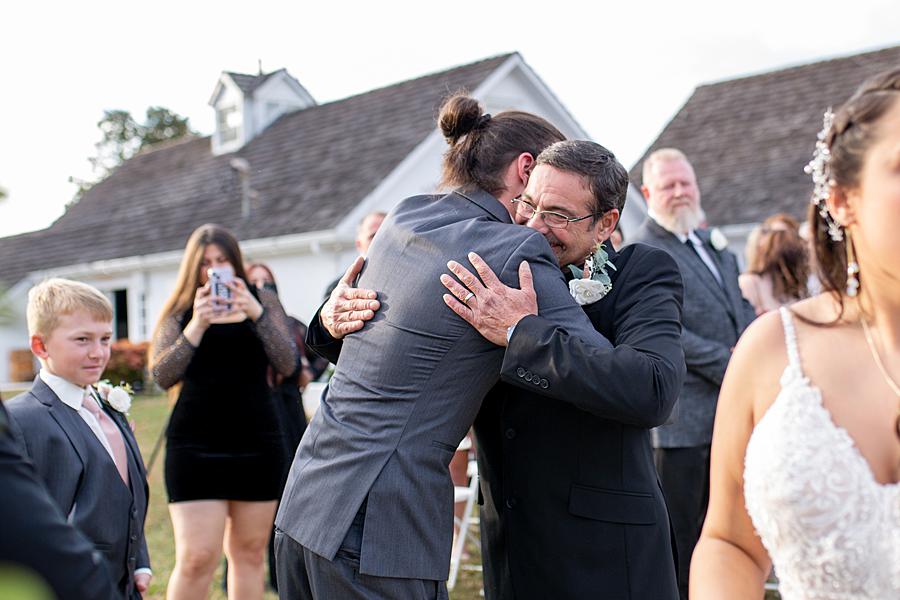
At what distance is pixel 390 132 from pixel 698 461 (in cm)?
1806

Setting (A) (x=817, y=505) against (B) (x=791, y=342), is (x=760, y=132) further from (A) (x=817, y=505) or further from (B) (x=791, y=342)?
(A) (x=817, y=505)

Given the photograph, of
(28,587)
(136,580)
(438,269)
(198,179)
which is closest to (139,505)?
(136,580)

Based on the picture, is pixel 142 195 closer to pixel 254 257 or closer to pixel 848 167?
pixel 254 257

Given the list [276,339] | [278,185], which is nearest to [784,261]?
[276,339]

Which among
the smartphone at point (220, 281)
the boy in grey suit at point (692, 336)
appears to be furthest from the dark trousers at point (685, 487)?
the smartphone at point (220, 281)

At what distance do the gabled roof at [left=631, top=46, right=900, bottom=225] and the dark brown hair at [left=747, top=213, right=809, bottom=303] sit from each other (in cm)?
1384

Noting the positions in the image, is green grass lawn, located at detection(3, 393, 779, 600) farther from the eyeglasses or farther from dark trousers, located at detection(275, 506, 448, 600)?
the eyeglasses

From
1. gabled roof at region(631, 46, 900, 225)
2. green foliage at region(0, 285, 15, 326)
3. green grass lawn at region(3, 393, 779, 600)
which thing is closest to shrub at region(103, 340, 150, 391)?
green grass lawn at region(3, 393, 779, 600)

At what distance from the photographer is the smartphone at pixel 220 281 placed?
5.40 m

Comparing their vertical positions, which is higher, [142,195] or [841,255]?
[841,255]

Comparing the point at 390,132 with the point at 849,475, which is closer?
the point at 849,475

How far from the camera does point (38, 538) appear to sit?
1.31m

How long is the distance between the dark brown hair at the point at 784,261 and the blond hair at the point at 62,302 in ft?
15.0

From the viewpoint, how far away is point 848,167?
201 cm
